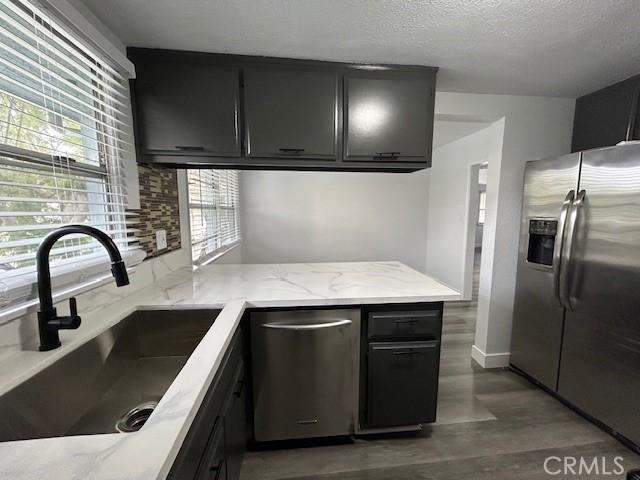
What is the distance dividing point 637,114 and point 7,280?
3.39m

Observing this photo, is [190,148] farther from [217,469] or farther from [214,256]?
[217,469]

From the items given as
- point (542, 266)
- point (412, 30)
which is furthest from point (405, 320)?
point (412, 30)

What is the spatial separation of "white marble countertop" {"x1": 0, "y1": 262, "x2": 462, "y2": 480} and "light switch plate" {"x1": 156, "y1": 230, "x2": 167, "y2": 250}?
0.21 metres

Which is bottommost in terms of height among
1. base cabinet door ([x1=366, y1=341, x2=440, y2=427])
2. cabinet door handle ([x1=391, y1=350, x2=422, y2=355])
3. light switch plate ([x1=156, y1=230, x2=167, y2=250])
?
base cabinet door ([x1=366, y1=341, x2=440, y2=427])

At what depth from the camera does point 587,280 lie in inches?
67.2

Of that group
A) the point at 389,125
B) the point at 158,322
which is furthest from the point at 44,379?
the point at 389,125

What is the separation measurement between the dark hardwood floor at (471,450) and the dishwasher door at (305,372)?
0.14m

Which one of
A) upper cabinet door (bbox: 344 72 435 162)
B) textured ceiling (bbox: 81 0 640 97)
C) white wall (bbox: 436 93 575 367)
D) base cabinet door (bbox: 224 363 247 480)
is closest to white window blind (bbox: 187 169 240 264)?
textured ceiling (bbox: 81 0 640 97)

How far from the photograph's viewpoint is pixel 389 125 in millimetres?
1772

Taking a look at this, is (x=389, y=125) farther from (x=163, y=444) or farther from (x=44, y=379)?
(x=44, y=379)

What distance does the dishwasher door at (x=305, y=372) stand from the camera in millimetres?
1454

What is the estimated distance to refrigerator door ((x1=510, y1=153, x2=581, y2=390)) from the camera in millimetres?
1856

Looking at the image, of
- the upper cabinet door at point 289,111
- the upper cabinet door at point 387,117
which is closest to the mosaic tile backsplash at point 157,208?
the upper cabinet door at point 289,111

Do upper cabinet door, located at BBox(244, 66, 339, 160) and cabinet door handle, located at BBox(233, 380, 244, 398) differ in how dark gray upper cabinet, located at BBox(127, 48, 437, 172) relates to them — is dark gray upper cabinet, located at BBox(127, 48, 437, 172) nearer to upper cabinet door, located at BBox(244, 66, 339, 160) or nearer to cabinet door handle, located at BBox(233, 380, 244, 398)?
upper cabinet door, located at BBox(244, 66, 339, 160)
